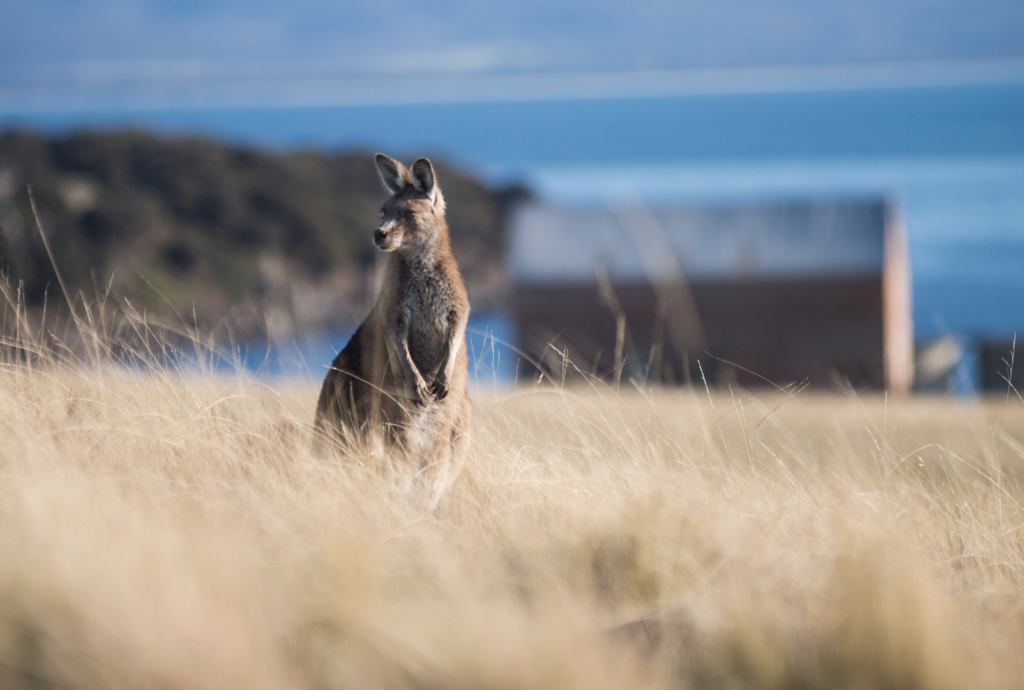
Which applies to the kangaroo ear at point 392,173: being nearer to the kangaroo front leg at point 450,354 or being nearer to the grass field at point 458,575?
the kangaroo front leg at point 450,354

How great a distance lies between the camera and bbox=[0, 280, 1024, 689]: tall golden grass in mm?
2467

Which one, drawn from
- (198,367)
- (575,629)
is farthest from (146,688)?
(198,367)

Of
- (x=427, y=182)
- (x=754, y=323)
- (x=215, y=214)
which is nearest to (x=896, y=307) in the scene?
(x=754, y=323)

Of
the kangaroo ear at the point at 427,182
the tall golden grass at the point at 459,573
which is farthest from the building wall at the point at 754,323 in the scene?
the tall golden grass at the point at 459,573

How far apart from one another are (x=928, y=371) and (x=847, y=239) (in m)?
8.89

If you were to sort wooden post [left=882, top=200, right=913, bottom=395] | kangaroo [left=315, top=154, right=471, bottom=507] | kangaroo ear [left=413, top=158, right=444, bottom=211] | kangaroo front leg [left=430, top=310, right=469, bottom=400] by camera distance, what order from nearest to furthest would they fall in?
kangaroo [left=315, top=154, right=471, bottom=507] → kangaroo front leg [left=430, top=310, right=469, bottom=400] → kangaroo ear [left=413, top=158, right=444, bottom=211] → wooden post [left=882, top=200, right=913, bottom=395]

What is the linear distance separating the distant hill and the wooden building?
2596cm

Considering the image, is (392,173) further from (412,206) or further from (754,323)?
(754,323)

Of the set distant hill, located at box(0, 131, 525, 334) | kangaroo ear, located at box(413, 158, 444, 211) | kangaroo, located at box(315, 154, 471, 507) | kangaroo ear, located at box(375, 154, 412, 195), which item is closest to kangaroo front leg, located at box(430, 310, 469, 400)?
kangaroo, located at box(315, 154, 471, 507)

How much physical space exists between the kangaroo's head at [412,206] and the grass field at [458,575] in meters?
1.25

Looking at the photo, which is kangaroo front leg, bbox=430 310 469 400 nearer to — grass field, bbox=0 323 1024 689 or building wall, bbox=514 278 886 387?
grass field, bbox=0 323 1024 689

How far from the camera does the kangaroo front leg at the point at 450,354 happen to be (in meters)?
4.83

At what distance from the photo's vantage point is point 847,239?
31391mm

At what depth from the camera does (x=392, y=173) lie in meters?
5.05
